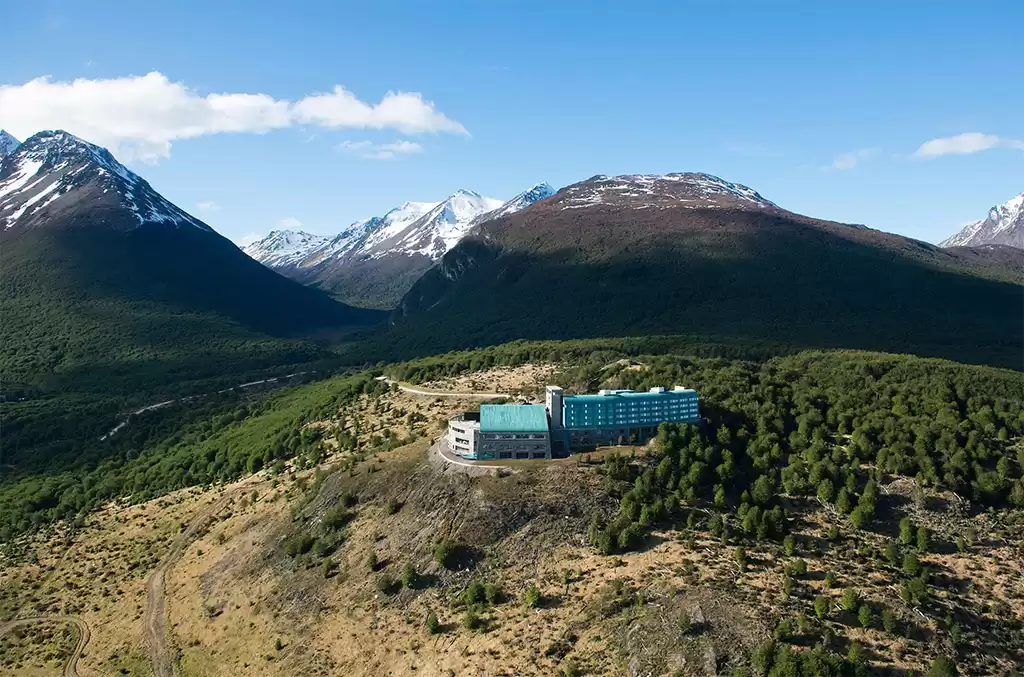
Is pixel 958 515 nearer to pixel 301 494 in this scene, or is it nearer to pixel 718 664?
pixel 718 664

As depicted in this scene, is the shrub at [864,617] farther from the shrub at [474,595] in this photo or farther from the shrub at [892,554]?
the shrub at [474,595]

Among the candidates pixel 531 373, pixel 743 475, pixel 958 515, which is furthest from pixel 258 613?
pixel 958 515

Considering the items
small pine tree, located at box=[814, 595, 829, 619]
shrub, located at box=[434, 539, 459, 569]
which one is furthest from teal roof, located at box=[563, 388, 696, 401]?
small pine tree, located at box=[814, 595, 829, 619]

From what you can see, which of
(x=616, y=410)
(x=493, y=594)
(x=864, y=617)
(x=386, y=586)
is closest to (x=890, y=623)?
(x=864, y=617)

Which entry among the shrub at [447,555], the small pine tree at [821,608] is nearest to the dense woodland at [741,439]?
the small pine tree at [821,608]

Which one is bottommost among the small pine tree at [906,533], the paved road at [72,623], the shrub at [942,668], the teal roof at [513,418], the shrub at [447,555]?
the paved road at [72,623]

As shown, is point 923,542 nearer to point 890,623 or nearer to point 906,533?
point 906,533

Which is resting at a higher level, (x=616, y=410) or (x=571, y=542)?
(x=616, y=410)
